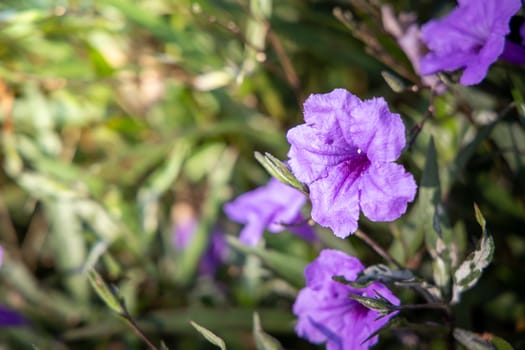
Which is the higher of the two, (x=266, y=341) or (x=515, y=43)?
(x=515, y=43)

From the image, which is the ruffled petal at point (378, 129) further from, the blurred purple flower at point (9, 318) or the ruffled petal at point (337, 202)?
the blurred purple flower at point (9, 318)

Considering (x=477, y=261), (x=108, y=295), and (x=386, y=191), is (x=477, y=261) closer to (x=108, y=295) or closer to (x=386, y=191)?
(x=386, y=191)

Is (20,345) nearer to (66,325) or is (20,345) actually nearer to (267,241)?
(66,325)

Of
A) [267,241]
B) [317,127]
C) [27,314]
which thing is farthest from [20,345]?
[317,127]

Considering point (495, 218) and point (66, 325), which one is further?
point (66, 325)

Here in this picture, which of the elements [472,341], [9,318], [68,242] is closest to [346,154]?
[472,341]

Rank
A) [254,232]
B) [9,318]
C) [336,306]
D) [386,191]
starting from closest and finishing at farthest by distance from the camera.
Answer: [386,191] < [336,306] < [254,232] < [9,318]

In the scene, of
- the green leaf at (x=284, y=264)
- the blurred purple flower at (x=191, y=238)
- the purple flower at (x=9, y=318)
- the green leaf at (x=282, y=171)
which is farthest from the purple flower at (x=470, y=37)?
the purple flower at (x=9, y=318)
